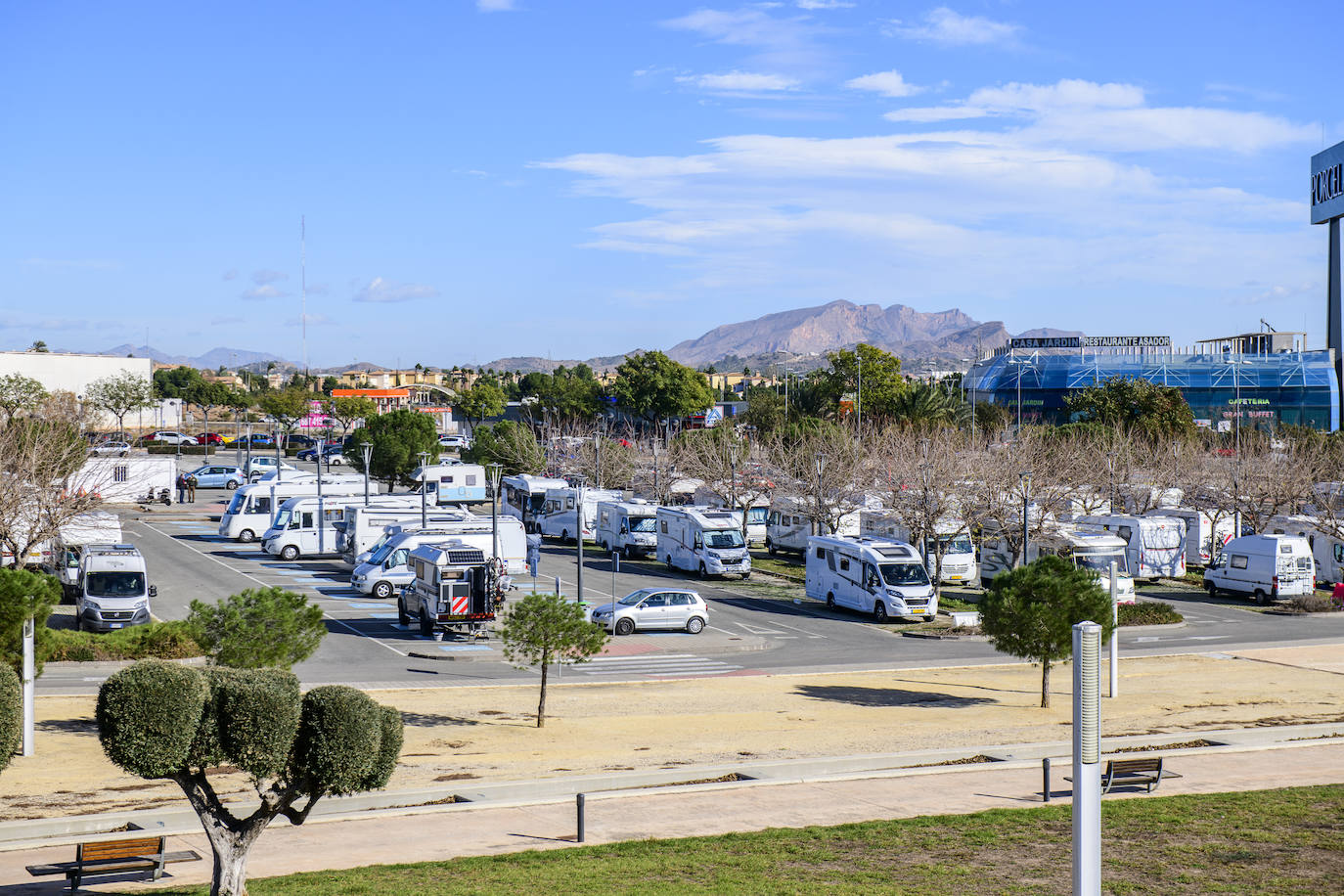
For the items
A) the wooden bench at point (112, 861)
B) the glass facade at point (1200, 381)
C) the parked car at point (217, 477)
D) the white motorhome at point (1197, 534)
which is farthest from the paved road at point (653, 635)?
the glass facade at point (1200, 381)

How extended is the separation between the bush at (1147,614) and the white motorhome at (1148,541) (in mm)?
8053

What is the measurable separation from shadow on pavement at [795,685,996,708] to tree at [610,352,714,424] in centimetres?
7672

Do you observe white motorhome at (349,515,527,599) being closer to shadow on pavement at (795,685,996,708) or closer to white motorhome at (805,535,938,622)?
white motorhome at (805,535,938,622)

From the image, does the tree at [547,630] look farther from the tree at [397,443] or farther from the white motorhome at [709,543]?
the tree at [397,443]

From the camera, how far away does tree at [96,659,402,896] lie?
12.0 meters

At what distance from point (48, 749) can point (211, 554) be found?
30539 millimetres

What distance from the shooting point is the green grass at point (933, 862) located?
1448 centimetres

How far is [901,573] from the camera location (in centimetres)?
3991

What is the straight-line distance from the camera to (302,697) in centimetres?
1302

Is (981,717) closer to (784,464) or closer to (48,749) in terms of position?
(48,749)

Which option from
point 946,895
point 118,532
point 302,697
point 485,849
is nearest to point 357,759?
point 302,697

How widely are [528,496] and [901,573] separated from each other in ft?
86.0

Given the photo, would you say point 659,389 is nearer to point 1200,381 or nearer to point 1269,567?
point 1200,381

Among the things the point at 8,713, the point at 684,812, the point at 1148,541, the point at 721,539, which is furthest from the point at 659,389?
the point at 8,713
